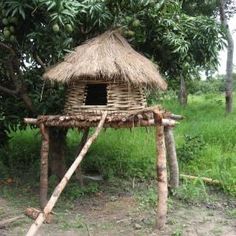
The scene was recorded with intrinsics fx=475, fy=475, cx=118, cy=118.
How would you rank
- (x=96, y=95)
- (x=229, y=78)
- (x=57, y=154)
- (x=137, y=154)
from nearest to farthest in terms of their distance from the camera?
(x=96, y=95) → (x=57, y=154) → (x=137, y=154) → (x=229, y=78)

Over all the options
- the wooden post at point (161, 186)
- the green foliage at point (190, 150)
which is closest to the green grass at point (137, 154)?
the green foliage at point (190, 150)

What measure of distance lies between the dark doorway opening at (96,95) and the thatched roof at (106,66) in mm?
572

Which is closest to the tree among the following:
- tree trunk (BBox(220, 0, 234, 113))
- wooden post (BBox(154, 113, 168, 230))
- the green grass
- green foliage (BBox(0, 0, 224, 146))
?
green foliage (BBox(0, 0, 224, 146))

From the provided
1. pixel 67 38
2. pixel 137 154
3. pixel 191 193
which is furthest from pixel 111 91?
pixel 137 154

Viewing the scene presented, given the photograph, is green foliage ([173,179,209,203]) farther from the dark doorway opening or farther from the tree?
the tree

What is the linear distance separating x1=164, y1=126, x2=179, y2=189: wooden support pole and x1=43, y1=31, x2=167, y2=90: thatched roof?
75 cm

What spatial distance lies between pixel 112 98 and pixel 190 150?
2.70 m

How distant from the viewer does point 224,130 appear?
8.93 meters

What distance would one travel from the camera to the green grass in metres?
7.32

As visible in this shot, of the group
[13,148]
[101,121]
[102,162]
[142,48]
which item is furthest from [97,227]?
[13,148]

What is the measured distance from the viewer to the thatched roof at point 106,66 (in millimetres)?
5285

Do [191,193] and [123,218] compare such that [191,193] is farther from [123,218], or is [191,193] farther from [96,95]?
[96,95]

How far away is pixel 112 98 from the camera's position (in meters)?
5.52

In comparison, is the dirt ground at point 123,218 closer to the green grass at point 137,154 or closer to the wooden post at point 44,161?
the wooden post at point 44,161
